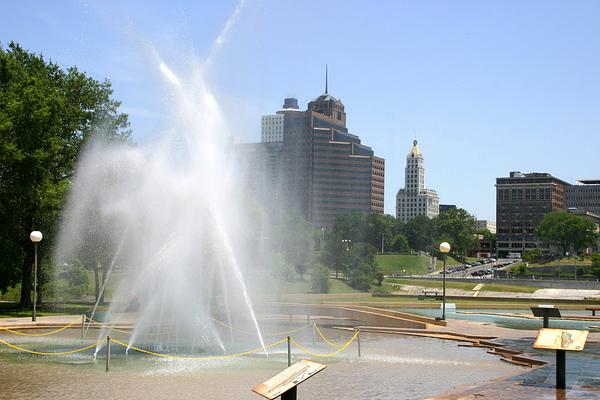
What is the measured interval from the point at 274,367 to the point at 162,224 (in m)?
10.6

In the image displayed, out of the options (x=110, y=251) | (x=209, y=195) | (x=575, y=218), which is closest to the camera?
(x=209, y=195)

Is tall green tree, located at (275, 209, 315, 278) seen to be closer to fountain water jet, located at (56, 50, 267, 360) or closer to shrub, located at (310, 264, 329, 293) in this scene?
shrub, located at (310, 264, 329, 293)

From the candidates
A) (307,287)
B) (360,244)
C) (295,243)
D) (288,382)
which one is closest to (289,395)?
(288,382)

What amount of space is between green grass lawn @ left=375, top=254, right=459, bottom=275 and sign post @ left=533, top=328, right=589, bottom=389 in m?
133

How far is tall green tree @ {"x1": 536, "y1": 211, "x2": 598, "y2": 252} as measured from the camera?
18512 cm

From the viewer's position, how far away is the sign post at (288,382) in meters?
9.89

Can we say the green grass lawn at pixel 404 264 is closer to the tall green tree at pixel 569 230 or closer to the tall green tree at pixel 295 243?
the tall green tree at pixel 569 230

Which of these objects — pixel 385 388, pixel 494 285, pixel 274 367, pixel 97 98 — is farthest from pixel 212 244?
pixel 494 285

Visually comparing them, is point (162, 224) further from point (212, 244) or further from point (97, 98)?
point (97, 98)

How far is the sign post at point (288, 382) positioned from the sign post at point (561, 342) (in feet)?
22.8

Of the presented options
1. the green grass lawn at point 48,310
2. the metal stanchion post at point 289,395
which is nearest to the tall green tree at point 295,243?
the green grass lawn at point 48,310

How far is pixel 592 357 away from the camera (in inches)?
901

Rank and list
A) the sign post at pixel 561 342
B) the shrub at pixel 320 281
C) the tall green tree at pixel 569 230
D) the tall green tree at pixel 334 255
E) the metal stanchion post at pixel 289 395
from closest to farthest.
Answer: the metal stanchion post at pixel 289 395, the sign post at pixel 561 342, the shrub at pixel 320 281, the tall green tree at pixel 334 255, the tall green tree at pixel 569 230

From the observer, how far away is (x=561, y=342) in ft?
50.7
